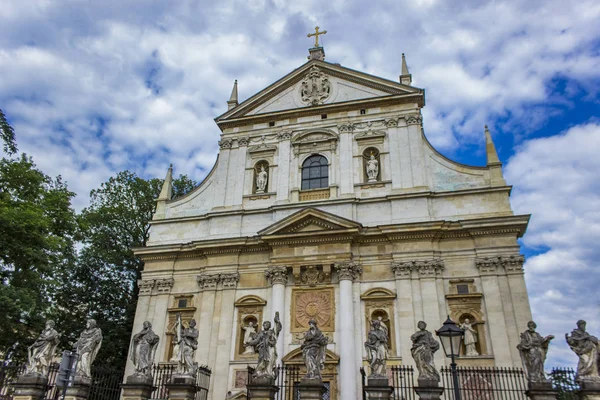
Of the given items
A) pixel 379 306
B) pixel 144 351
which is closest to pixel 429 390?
pixel 379 306

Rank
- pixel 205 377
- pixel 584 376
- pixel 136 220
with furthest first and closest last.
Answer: pixel 136 220, pixel 205 377, pixel 584 376

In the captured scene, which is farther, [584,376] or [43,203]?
[43,203]

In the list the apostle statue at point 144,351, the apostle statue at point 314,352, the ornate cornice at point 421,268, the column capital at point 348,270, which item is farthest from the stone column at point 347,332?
the apostle statue at point 144,351

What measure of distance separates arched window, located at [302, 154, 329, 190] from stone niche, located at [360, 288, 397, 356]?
211 inches

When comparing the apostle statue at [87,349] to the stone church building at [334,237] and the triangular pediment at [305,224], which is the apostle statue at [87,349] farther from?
the triangular pediment at [305,224]

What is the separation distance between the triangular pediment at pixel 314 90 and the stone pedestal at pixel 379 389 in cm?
1367

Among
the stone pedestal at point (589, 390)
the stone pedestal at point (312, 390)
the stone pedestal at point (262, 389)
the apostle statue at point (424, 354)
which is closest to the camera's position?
the stone pedestal at point (589, 390)

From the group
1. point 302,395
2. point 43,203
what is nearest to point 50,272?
point 43,203

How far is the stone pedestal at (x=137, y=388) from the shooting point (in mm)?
13094

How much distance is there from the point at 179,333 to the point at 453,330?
7.67 metres

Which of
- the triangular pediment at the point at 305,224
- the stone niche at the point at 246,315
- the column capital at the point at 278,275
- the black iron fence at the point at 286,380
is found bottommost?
the black iron fence at the point at 286,380

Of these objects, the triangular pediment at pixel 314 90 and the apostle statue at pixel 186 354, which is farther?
the triangular pediment at pixel 314 90

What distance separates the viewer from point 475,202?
1894 centimetres

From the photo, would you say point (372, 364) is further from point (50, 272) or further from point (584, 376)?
point (50, 272)
